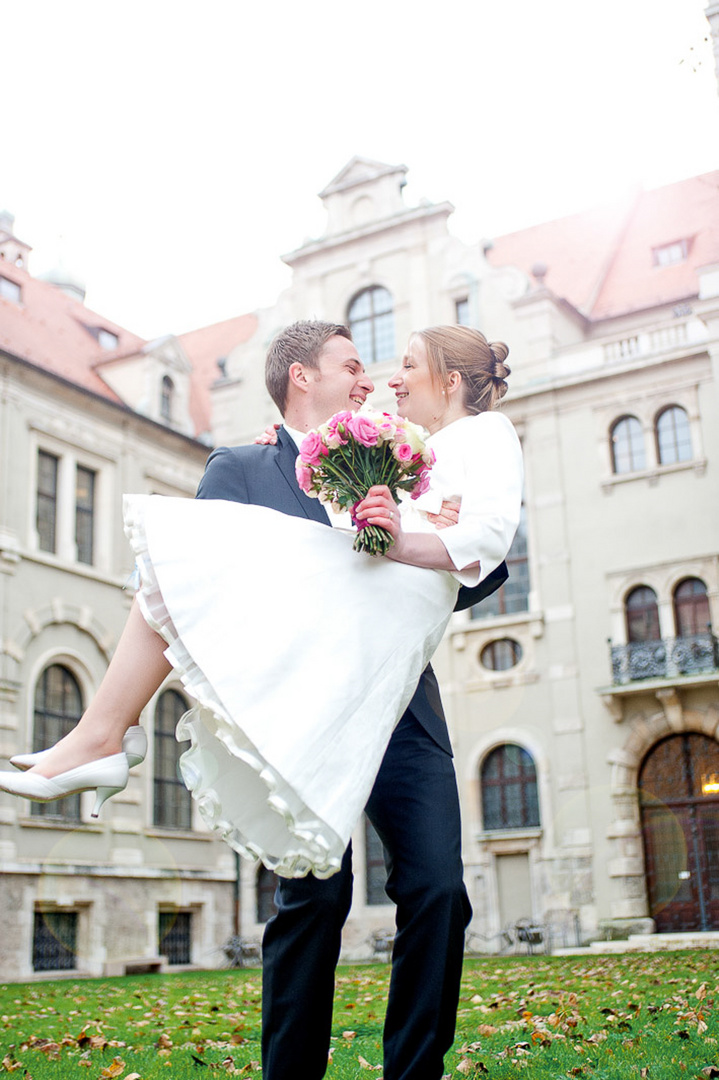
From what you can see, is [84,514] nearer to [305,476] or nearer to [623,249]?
[623,249]

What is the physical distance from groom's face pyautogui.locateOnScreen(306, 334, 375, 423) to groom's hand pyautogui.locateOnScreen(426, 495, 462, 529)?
0.58m

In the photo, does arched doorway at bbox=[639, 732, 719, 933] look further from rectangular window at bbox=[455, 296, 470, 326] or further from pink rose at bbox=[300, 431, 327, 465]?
pink rose at bbox=[300, 431, 327, 465]

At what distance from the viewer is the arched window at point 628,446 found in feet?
80.9

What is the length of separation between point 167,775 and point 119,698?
22195 millimetres

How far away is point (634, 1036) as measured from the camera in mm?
5699

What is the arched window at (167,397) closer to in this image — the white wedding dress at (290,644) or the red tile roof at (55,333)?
the red tile roof at (55,333)

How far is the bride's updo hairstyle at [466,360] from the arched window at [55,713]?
61.7 ft

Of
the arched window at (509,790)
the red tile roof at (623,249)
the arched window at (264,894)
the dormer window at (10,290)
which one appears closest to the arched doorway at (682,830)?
the arched window at (509,790)

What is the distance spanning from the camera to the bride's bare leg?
3236 millimetres

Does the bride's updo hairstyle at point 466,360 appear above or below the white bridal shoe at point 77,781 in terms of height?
above

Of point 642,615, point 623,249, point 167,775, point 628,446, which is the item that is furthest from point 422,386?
point 623,249

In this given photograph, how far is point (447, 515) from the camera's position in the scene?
3.53 meters

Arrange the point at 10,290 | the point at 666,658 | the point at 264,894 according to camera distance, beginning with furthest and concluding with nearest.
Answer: the point at 10,290
the point at 264,894
the point at 666,658

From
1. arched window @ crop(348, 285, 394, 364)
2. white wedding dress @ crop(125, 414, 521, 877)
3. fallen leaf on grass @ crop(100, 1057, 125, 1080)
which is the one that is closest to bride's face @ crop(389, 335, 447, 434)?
white wedding dress @ crop(125, 414, 521, 877)
